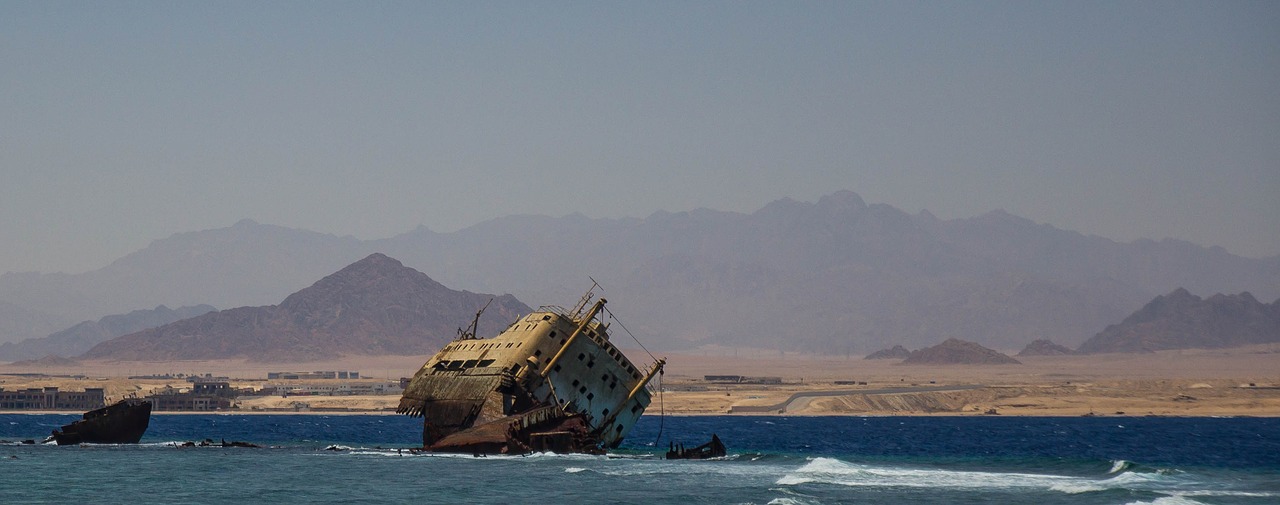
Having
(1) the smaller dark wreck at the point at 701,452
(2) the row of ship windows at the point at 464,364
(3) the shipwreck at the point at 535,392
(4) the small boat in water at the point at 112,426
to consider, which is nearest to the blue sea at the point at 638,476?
(1) the smaller dark wreck at the point at 701,452

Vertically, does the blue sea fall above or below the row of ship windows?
below

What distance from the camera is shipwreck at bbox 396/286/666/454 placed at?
270ft

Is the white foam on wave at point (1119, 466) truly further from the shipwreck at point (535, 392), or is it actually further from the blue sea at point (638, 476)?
the shipwreck at point (535, 392)

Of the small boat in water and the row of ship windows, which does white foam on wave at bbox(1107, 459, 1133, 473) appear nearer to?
the row of ship windows

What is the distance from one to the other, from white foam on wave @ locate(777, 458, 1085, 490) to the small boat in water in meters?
47.3

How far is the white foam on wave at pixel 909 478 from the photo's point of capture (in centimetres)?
7281

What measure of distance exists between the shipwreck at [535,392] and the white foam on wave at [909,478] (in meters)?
10.4

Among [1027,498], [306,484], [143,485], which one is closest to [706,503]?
[1027,498]

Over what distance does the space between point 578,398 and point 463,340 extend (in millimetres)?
10335

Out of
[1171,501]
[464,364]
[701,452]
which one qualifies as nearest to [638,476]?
[701,452]

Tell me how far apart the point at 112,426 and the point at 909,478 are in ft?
183

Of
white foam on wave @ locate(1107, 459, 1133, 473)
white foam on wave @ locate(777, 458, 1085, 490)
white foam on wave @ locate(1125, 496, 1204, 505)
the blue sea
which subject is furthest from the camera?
white foam on wave @ locate(1107, 459, 1133, 473)

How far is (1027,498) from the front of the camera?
66.0 meters

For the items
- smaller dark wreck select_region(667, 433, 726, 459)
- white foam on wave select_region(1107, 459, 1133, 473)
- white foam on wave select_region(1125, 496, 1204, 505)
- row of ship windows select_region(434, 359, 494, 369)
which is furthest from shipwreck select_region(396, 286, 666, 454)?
white foam on wave select_region(1125, 496, 1204, 505)
